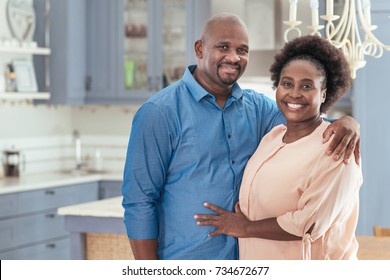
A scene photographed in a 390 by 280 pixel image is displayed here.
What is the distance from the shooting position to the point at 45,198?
483cm

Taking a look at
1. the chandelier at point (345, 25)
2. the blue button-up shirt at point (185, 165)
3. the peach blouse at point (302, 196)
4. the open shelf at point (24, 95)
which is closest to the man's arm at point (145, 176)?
the blue button-up shirt at point (185, 165)

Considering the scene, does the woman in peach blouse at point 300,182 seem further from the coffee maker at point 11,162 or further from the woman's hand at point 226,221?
the coffee maker at point 11,162

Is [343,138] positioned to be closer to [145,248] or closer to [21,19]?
[145,248]

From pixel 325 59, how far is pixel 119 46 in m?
3.54

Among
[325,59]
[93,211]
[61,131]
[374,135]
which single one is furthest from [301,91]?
[61,131]

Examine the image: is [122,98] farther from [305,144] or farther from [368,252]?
[305,144]

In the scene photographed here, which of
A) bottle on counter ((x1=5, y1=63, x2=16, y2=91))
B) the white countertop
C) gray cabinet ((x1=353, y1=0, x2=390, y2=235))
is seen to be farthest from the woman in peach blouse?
bottle on counter ((x1=5, y1=63, x2=16, y2=91))

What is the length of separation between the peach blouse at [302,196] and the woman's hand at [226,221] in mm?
28

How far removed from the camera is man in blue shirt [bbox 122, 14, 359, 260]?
2.11 meters

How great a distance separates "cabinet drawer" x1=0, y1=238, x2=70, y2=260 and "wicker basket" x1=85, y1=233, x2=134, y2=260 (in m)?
1.26

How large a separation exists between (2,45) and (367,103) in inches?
88.3

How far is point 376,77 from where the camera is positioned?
4621 mm

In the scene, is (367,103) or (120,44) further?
(120,44)

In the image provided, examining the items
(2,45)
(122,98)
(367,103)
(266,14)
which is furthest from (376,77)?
(2,45)
